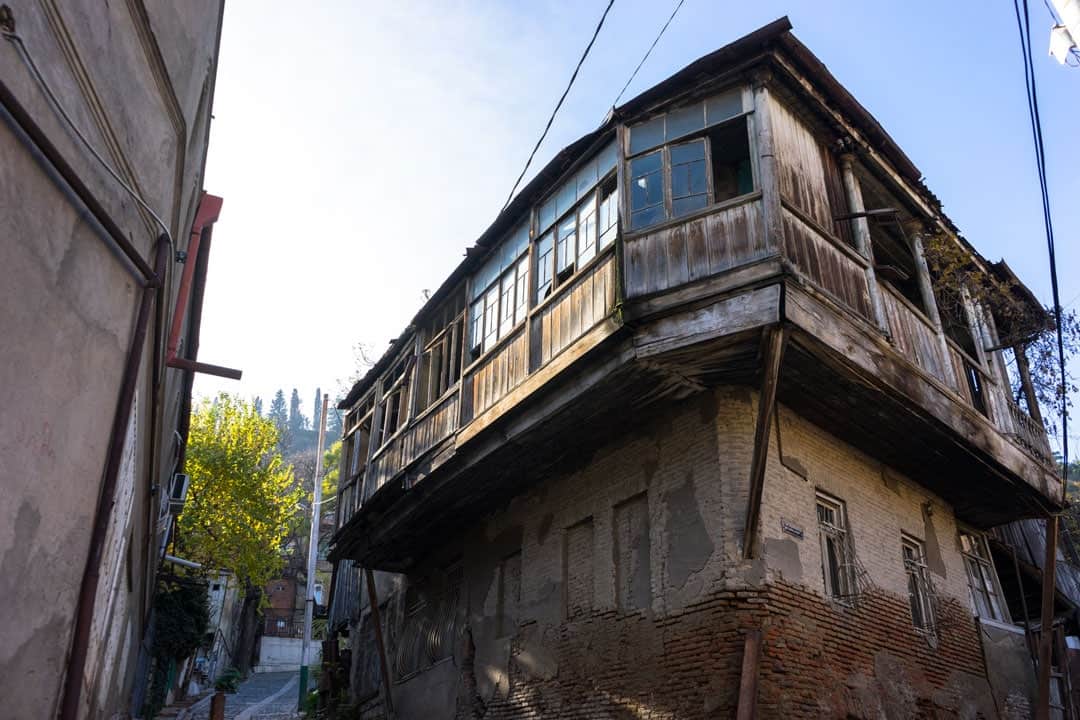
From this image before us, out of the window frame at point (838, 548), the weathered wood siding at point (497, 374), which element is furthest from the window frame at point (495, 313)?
the window frame at point (838, 548)

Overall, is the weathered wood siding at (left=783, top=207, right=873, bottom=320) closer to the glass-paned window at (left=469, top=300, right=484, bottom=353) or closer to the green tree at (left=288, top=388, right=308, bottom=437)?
the glass-paned window at (left=469, top=300, right=484, bottom=353)

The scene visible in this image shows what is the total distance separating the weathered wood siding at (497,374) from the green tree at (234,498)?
16.1m

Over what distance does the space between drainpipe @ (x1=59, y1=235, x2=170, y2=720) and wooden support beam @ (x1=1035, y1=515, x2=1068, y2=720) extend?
10160 millimetres

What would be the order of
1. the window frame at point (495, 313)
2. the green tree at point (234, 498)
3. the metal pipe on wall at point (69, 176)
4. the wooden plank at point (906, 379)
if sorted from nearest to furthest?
the metal pipe on wall at point (69, 176)
the wooden plank at point (906, 379)
the window frame at point (495, 313)
the green tree at point (234, 498)

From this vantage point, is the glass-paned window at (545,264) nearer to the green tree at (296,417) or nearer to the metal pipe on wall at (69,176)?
the metal pipe on wall at (69,176)

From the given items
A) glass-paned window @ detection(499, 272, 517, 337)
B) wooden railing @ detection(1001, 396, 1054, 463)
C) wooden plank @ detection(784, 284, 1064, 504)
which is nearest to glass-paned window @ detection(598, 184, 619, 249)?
glass-paned window @ detection(499, 272, 517, 337)

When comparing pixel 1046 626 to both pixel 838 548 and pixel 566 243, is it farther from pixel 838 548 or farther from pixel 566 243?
pixel 566 243

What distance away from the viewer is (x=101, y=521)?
5301 mm

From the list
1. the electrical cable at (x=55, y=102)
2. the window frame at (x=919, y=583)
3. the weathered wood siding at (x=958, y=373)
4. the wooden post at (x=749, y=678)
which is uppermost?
the weathered wood siding at (x=958, y=373)

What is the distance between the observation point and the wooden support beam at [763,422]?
25.7ft

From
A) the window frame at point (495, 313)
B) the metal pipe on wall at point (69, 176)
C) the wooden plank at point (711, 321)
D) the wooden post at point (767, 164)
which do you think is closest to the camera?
the metal pipe on wall at point (69, 176)

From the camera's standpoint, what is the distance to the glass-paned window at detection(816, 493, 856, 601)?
9.09m

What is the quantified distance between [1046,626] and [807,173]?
625 cm

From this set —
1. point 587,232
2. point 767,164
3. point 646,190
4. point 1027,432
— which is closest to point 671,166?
point 646,190
